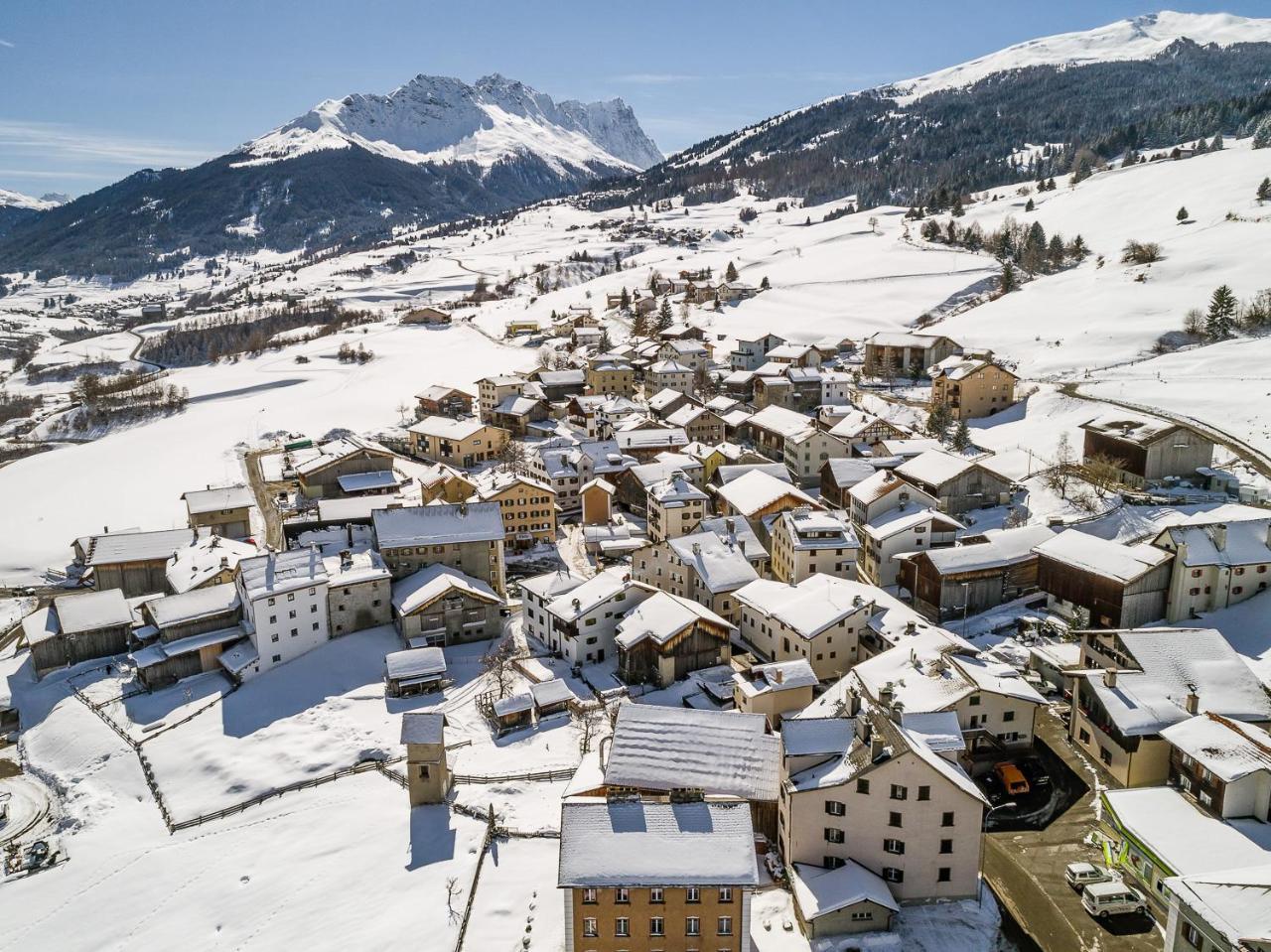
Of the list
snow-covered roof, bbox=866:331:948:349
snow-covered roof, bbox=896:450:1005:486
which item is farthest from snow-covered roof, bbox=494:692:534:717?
snow-covered roof, bbox=866:331:948:349

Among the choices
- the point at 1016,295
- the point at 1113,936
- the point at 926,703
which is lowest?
the point at 1113,936

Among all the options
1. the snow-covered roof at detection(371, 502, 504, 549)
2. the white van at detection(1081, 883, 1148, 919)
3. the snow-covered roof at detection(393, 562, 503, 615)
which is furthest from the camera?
the snow-covered roof at detection(371, 502, 504, 549)

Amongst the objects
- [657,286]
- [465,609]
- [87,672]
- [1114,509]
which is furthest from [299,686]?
[657,286]

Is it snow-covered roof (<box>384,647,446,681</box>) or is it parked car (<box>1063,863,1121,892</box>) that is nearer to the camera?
parked car (<box>1063,863,1121,892</box>)

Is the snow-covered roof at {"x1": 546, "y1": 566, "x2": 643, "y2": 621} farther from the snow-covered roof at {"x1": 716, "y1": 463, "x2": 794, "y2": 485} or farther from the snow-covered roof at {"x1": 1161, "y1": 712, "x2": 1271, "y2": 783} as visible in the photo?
the snow-covered roof at {"x1": 1161, "y1": 712, "x2": 1271, "y2": 783}

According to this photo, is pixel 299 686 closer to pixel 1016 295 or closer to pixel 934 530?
pixel 934 530
